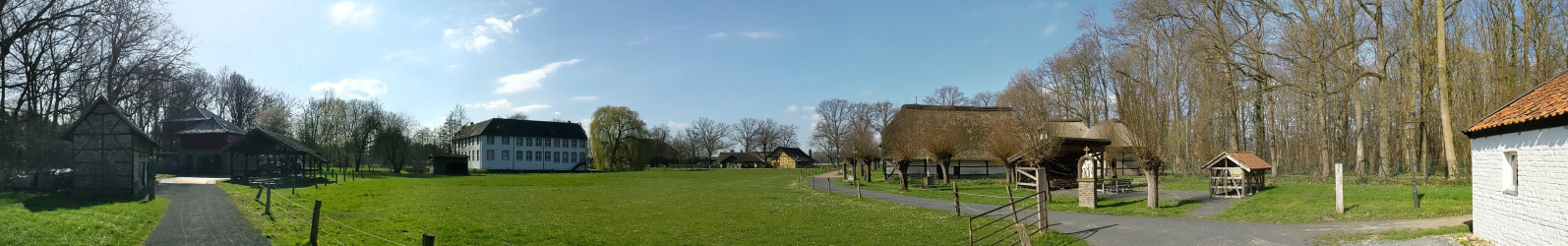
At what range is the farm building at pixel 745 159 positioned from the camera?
376 feet

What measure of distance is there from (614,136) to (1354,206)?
69.3 meters

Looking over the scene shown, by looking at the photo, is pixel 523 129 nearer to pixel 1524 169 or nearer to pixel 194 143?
pixel 194 143

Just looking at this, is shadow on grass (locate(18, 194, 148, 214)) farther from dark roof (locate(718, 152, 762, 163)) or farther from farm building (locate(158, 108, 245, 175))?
dark roof (locate(718, 152, 762, 163))

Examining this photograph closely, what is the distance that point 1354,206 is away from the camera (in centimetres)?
1827

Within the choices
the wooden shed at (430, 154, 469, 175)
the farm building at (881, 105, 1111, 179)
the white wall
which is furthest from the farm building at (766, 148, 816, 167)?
the white wall

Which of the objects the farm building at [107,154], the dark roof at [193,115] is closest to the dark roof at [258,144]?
the dark roof at [193,115]

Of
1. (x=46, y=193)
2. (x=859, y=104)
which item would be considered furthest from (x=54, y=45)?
(x=859, y=104)

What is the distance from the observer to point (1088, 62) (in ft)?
168

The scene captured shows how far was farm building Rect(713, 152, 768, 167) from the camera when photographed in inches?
4515

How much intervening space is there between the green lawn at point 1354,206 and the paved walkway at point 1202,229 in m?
0.83

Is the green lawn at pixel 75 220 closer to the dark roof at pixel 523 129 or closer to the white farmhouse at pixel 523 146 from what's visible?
the white farmhouse at pixel 523 146

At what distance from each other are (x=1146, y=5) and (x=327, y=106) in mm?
58114

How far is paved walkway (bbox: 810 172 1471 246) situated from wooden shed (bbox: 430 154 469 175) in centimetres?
5410

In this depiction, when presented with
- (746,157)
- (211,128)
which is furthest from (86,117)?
(746,157)
